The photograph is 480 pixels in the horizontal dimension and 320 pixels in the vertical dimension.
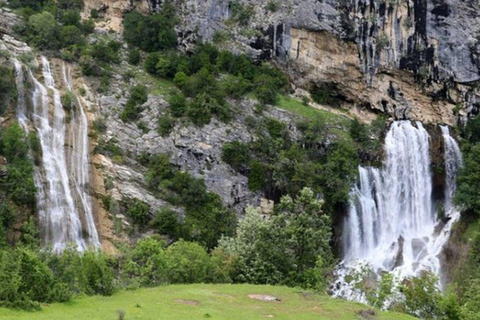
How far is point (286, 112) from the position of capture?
47469mm

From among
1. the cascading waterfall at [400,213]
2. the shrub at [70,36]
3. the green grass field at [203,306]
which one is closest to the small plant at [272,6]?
the cascading waterfall at [400,213]

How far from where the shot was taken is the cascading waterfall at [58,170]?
35.0 metres

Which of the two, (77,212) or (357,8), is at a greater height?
(357,8)

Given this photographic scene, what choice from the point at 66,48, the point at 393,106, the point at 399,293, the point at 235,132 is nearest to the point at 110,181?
the point at 235,132

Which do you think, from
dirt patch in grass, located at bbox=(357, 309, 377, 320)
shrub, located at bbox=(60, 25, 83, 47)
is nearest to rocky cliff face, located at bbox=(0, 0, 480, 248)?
shrub, located at bbox=(60, 25, 83, 47)

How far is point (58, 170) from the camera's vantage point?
37.0 meters

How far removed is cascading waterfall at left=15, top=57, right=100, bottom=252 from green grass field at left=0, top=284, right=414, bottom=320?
1241 centimetres

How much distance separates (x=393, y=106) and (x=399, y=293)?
24799mm

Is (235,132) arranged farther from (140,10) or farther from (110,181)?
(140,10)

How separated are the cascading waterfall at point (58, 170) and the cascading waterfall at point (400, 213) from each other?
50.5 ft

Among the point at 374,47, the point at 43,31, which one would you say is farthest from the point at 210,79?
the point at 374,47

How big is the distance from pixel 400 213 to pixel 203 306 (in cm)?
2682

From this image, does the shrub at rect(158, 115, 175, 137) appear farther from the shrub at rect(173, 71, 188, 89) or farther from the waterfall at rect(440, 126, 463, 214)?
the waterfall at rect(440, 126, 463, 214)

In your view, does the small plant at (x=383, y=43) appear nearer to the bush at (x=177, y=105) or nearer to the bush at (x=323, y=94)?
the bush at (x=323, y=94)
